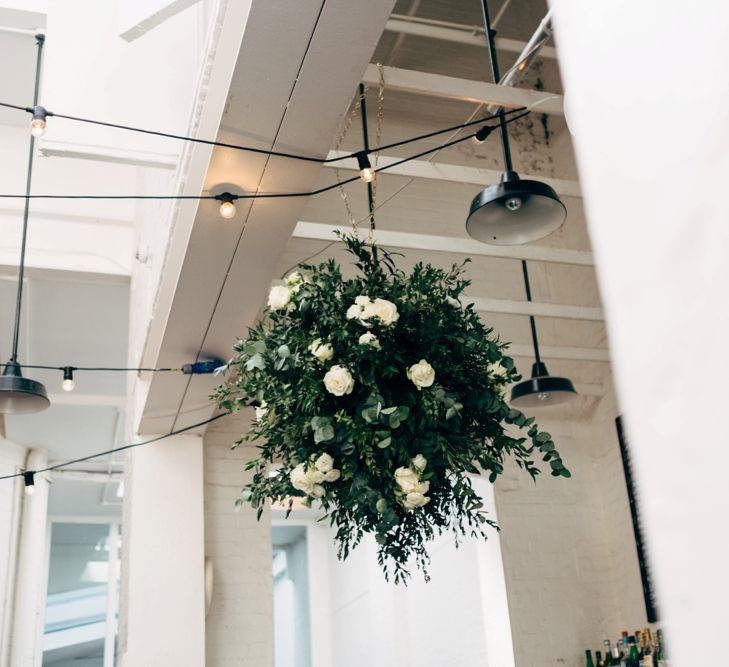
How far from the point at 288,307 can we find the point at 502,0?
410 cm

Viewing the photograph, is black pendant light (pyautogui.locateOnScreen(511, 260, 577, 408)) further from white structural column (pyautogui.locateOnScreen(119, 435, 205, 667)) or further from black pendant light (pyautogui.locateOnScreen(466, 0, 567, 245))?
white structural column (pyautogui.locateOnScreen(119, 435, 205, 667))

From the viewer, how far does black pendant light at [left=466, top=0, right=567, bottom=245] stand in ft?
10.2

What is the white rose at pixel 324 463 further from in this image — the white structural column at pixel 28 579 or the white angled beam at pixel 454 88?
the white structural column at pixel 28 579

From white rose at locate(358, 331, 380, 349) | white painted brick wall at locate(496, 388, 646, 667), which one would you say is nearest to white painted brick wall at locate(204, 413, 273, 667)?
white painted brick wall at locate(496, 388, 646, 667)

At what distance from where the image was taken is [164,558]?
5.23 meters

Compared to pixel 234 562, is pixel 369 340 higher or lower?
higher

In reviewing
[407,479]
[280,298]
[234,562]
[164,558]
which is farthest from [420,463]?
[234,562]

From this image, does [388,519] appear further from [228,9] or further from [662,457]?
[662,457]

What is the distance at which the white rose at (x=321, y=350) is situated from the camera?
2402mm

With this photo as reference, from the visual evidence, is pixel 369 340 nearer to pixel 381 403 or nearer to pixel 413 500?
pixel 381 403

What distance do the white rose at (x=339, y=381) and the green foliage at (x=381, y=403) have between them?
0.18ft

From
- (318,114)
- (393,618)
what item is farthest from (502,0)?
(393,618)

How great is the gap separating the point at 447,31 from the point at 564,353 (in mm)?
2265

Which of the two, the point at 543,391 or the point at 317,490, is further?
the point at 543,391
